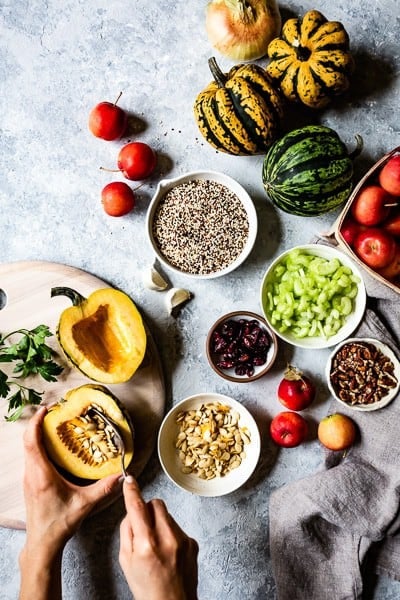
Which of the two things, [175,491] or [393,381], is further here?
[175,491]

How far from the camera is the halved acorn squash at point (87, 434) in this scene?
1.73 metres

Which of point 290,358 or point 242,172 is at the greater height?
point 242,172

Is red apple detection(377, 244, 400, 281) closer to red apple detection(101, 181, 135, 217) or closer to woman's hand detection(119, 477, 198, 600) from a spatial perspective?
red apple detection(101, 181, 135, 217)

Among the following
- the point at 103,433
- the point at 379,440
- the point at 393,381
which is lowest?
the point at 379,440

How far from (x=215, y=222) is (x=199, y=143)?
253mm

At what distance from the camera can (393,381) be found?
181 cm

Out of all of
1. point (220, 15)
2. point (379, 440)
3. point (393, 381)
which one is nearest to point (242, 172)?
point (220, 15)

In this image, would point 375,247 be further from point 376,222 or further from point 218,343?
point 218,343

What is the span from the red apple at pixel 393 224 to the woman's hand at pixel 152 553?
0.93m

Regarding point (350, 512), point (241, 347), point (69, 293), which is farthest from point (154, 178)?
point (350, 512)

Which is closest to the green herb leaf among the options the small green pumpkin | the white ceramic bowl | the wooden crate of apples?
the white ceramic bowl

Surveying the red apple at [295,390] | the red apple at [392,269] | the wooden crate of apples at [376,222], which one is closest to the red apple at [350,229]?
the wooden crate of apples at [376,222]

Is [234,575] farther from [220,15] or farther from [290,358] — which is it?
[220,15]

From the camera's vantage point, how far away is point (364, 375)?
180 centimetres
